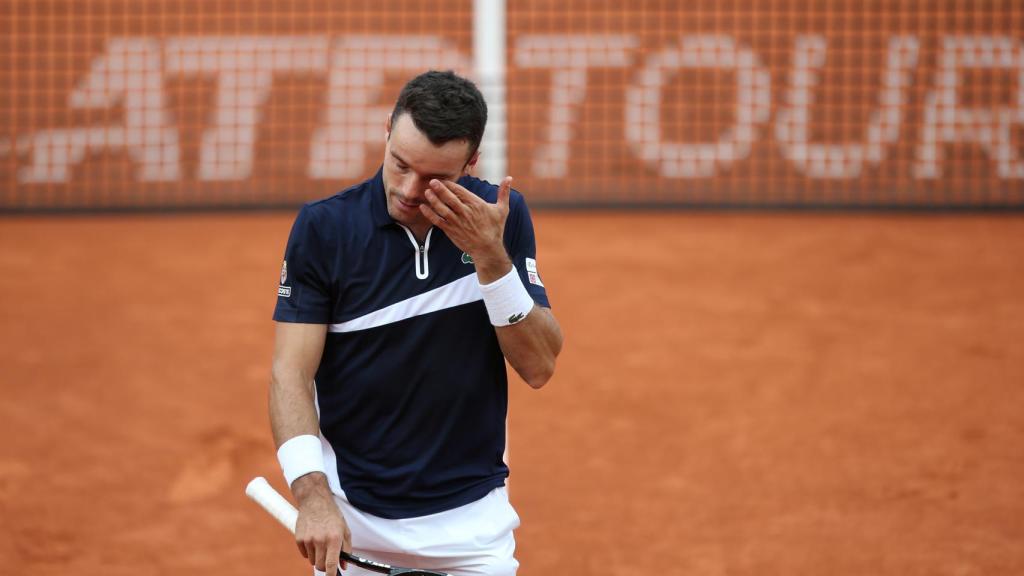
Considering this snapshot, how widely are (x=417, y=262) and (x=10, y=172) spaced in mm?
11927

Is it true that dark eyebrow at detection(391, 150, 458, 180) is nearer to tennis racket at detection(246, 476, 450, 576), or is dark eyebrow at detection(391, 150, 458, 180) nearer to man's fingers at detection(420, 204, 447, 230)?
man's fingers at detection(420, 204, 447, 230)

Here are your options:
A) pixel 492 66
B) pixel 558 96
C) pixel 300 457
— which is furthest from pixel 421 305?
pixel 558 96

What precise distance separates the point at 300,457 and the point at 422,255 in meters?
0.63

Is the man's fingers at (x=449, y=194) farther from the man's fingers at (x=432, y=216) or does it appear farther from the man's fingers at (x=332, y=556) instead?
the man's fingers at (x=332, y=556)

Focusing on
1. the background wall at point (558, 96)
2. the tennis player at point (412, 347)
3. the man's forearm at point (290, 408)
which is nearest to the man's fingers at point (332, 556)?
the tennis player at point (412, 347)

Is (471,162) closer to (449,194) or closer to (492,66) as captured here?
(449,194)

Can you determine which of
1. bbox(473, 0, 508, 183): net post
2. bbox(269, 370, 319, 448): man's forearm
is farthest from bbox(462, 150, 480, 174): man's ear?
bbox(473, 0, 508, 183): net post

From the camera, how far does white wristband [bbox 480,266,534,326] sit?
142 inches

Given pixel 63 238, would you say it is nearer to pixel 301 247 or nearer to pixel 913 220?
pixel 913 220

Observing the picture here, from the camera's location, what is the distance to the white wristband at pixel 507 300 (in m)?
3.60

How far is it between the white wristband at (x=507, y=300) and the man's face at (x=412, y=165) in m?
0.29

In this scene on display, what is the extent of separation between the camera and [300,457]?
11.9 ft

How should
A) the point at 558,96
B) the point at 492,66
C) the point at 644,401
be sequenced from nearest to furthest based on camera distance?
the point at 644,401 < the point at 492,66 < the point at 558,96

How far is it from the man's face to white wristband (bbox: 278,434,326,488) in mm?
632
